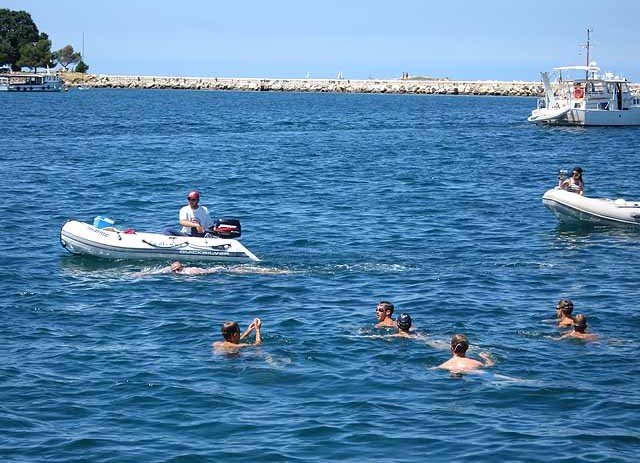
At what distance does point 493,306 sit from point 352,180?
20538 millimetres

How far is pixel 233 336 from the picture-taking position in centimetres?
1537

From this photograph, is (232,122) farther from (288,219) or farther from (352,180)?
(288,219)

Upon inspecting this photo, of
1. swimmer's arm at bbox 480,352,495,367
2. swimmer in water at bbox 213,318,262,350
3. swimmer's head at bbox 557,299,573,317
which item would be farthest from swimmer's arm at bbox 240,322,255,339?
swimmer's head at bbox 557,299,573,317

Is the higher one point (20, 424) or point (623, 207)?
point (623, 207)

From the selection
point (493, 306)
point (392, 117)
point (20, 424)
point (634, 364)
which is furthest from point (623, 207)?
point (392, 117)

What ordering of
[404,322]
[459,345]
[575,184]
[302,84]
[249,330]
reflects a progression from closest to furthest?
1. [459,345]
2. [249,330]
3. [404,322]
4. [575,184]
5. [302,84]

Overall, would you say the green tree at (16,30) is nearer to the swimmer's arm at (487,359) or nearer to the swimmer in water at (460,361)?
the swimmer's arm at (487,359)

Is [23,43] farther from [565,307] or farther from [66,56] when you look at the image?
[565,307]

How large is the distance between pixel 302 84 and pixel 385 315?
136078mm

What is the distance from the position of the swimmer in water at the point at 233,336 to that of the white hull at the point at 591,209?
1258 centimetres

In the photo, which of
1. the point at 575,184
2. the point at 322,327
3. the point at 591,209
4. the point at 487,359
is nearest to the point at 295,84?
the point at 575,184

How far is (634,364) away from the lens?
1498 centimetres

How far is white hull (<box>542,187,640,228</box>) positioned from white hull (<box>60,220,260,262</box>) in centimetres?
878

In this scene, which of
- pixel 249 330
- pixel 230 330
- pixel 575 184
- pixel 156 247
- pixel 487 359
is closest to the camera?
pixel 487 359
